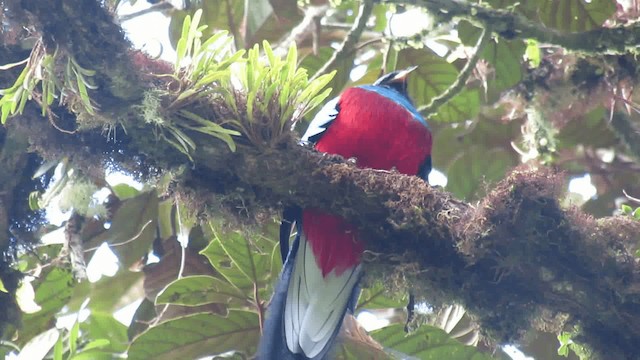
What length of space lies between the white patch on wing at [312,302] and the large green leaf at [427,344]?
10.3 inches

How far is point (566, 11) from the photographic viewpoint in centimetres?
347

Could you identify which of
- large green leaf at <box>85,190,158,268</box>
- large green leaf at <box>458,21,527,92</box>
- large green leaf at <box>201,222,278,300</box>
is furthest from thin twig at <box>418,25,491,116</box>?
large green leaf at <box>85,190,158,268</box>

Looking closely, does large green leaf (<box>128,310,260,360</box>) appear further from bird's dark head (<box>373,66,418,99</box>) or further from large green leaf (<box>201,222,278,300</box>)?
bird's dark head (<box>373,66,418,99</box>)

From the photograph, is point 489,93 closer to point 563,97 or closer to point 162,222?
point 563,97

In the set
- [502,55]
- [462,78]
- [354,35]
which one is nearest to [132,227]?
[354,35]

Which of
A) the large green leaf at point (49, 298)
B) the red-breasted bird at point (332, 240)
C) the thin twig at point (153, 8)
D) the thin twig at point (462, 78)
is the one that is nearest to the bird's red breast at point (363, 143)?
the red-breasted bird at point (332, 240)

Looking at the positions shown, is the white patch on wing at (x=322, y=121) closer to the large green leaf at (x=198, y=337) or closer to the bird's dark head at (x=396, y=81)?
the bird's dark head at (x=396, y=81)

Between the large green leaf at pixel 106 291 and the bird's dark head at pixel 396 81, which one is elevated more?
the bird's dark head at pixel 396 81

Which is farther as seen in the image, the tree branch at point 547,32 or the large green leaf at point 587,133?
the large green leaf at point 587,133

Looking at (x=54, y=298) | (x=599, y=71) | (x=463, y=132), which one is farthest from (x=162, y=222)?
(x=599, y=71)

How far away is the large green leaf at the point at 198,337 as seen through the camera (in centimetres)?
307

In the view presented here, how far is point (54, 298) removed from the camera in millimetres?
3637

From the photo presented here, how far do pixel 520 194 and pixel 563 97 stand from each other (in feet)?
4.53

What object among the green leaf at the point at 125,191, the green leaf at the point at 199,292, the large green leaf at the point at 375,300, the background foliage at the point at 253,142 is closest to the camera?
the background foliage at the point at 253,142
